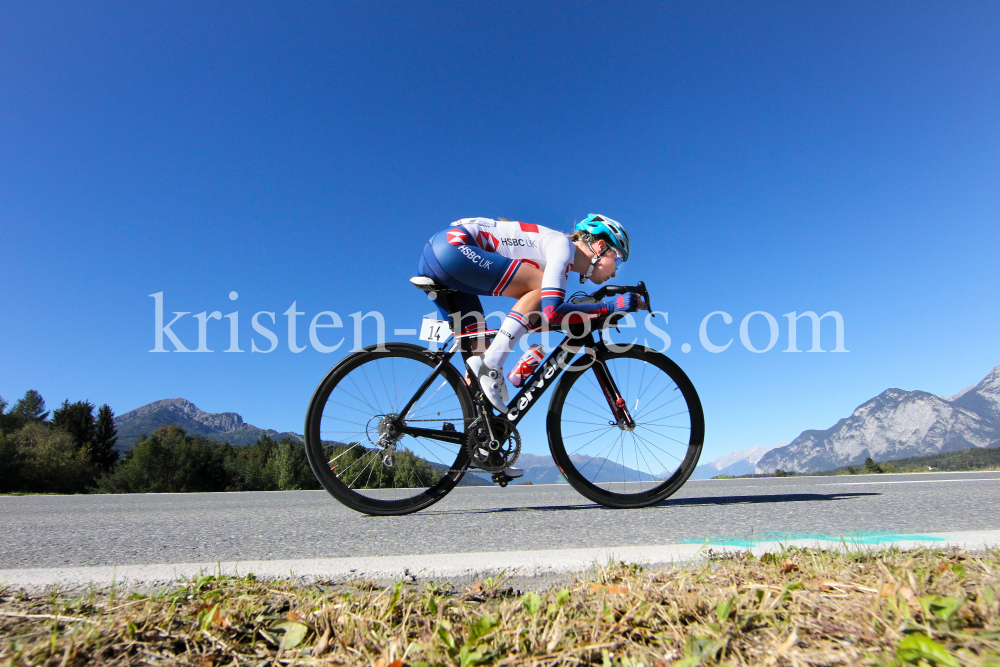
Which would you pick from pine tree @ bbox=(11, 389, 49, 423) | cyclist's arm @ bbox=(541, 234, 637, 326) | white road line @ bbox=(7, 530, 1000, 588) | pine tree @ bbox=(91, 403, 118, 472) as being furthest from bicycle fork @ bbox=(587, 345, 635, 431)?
pine tree @ bbox=(11, 389, 49, 423)

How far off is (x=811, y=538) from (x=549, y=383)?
196 centimetres

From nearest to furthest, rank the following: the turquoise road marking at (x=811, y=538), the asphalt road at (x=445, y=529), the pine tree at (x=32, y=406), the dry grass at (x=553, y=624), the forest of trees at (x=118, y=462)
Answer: the dry grass at (x=553, y=624), the turquoise road marking at (x=811, y=538), the asphalt road at (x=445, y=529), the forest of trees at (x=118, y=462), the pine tree at (x=32, y=406)

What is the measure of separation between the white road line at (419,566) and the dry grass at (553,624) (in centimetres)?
19

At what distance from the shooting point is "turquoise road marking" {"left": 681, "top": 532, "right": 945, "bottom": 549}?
193cm

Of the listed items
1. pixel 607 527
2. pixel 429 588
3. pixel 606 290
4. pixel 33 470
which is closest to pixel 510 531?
pixel 607 527

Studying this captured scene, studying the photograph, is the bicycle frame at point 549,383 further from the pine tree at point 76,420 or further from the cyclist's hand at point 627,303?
the pine tree at point 76,420

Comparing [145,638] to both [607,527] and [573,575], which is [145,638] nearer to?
[573,575]

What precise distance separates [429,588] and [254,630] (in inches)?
17.7

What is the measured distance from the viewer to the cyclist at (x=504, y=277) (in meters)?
3.51

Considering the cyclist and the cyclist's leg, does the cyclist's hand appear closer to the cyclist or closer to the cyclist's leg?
the cyclist

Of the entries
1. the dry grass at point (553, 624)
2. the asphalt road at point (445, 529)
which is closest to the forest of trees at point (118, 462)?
the asphalt road at point (445, 529)

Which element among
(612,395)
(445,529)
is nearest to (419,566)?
(445,529)

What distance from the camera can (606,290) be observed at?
3.75m

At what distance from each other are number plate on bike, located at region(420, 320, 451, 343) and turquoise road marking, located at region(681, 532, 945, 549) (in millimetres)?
2092
